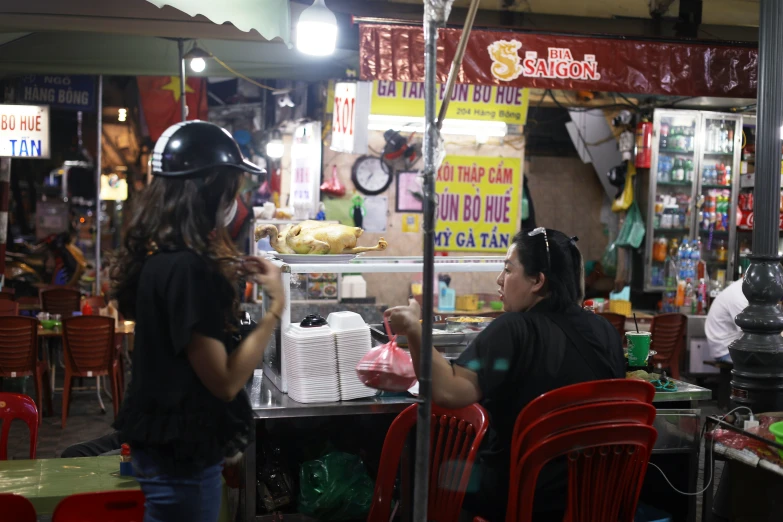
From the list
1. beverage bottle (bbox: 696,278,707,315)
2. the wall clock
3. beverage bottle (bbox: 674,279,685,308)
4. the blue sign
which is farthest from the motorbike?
beverage bottle (bbox: 696,278,707,315)

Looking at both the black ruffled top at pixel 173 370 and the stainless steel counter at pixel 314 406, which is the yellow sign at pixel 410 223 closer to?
the stainless steel counter at pixel 314 406

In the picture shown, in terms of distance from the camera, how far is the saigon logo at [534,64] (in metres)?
6.92

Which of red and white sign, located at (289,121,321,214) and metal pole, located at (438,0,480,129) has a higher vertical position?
red and white sign, located at (289,121,321,214)

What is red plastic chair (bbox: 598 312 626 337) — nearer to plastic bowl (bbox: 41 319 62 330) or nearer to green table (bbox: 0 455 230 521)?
green table (bbox: 0 455 230 521)

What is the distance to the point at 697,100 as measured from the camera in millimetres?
10289

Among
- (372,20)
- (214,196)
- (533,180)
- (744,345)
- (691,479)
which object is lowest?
Answer: (691,479)

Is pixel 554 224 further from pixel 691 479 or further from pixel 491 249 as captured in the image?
pixel 691 479

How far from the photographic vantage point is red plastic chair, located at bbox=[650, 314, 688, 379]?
8.21 meters

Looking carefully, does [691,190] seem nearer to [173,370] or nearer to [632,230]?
[632,230]

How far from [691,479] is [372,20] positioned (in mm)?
4589

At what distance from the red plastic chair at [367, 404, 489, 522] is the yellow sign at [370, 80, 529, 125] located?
228 inches

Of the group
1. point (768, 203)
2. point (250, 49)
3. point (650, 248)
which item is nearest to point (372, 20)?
point (250, 49)

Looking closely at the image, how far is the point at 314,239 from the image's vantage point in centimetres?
397

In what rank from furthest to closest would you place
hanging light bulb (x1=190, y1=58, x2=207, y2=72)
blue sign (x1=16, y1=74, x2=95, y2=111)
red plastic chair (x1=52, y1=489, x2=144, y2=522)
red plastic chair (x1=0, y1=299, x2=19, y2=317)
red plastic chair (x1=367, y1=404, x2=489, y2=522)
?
blue sign (x1=16, y1=74, x2=95, y2=111) < red plastic chair (x1=0, y1=299, x2=19, y2=317) < hanging light bulb (x1=190, y1=58, x2=207, y2=72) < red plastic chair (x1=367, y1=404, x2=489, y2=522) < red plastic chair (x1=52, y1=489, x2=144, y2=522)
